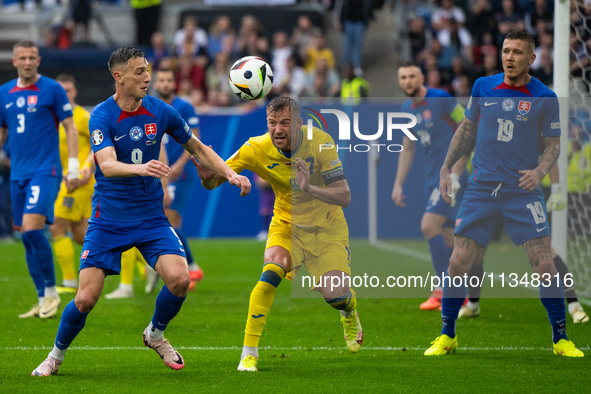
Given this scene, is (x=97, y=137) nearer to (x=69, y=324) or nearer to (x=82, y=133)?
(x=69, y=324)

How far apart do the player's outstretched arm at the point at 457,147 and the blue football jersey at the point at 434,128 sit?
1.98 m

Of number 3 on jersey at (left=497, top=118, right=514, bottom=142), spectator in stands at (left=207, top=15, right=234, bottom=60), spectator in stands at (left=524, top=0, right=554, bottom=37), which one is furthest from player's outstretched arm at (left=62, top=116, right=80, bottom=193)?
spectator in stands at (left=524, top=0, right=554, bottom=37)

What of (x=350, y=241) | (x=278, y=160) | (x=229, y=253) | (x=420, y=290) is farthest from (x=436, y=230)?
(x=229, y=253)

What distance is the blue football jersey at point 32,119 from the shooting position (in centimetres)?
829

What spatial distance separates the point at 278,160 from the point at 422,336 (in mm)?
2228

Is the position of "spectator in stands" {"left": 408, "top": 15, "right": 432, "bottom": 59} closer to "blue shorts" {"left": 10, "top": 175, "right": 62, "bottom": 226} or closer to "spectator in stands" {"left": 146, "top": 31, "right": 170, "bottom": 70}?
A: "spectator in stands" {"left": 146, "top": 31, "right": 170, "bottom": 70}

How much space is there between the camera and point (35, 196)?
8.16 meters

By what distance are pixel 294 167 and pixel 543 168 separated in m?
1.82

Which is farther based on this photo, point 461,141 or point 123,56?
point 461,141

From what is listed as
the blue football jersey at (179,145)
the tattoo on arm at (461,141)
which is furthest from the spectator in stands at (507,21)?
the tattoo on arm at (461,141)

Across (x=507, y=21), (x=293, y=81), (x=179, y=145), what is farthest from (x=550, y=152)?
(x=507, y=21)

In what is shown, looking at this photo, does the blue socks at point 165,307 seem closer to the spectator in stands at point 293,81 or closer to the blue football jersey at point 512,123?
the blue football jersey at point 512,123

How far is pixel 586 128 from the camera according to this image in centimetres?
1112

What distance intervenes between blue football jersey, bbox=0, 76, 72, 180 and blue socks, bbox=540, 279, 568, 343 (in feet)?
15.2
